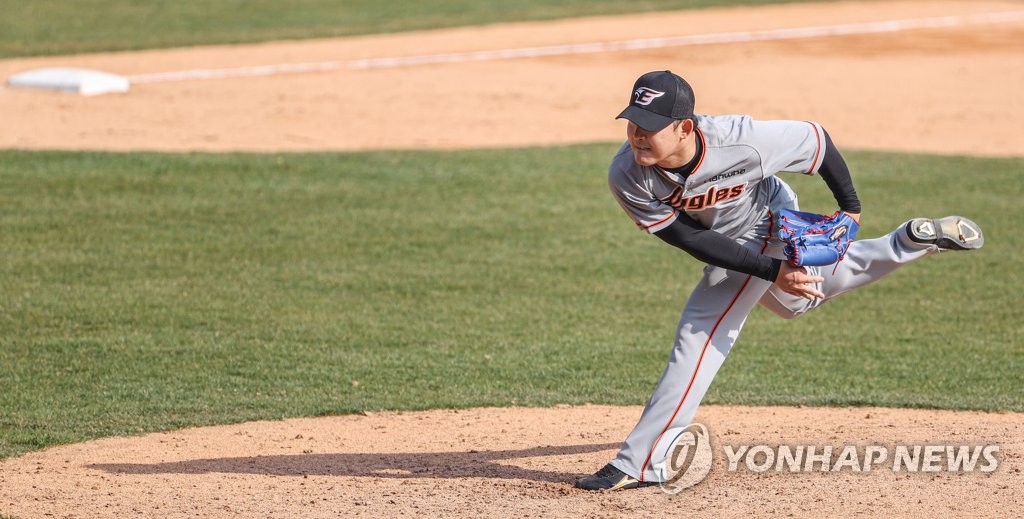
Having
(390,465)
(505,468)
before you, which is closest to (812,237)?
(505,468)

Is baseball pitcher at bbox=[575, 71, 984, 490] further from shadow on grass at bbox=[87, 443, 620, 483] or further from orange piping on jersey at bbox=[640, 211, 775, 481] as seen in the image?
shadow on grass at bbox=[87, 443, 620, 483]

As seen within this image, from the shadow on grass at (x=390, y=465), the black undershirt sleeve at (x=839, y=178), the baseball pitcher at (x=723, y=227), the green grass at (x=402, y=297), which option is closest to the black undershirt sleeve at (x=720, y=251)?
the baseball pitcher at (x=723, y=227)

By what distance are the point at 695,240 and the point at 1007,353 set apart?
11.7ft

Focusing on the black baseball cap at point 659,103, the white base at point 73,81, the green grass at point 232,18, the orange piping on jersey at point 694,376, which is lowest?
the orange piping on jersey at point 694,376

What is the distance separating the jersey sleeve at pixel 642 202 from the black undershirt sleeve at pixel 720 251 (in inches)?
1.6

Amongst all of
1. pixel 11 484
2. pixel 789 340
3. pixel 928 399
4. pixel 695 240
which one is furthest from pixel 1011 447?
pixel 11 484

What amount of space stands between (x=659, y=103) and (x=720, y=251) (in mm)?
625

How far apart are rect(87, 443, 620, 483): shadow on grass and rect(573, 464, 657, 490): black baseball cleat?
197 mm

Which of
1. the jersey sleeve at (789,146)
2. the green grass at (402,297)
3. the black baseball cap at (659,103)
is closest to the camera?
the black baseball cap at (659,103)

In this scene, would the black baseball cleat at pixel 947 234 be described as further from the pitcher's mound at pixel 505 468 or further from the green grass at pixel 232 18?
the green grass at pixel 232 18

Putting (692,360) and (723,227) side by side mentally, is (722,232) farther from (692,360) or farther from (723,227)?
(692,360)

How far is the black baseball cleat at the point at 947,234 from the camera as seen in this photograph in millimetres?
5219

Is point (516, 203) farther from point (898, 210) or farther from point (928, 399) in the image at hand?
point (928, 399)

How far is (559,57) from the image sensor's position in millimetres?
17438
